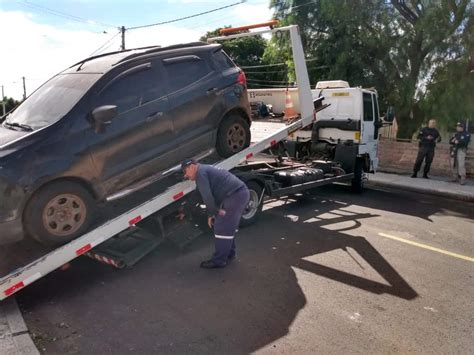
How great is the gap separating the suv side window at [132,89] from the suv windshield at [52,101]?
0.71ft

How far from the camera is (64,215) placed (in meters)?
4.46

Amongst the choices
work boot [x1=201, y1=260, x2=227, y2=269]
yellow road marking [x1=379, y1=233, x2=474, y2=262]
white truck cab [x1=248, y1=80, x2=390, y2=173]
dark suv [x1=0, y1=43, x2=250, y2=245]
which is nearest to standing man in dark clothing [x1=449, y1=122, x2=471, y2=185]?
white truck cab [x1=248, y1=80, x2=390, y2=173]

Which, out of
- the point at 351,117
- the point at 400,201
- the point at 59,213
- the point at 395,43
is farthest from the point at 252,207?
the point at 395,43

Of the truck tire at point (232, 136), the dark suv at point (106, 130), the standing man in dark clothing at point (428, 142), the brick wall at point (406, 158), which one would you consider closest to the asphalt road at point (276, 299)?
the dark suv at point (106, 130)

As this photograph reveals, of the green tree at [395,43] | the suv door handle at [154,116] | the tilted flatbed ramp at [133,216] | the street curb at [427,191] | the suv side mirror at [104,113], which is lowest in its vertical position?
the street curb at [427,191]

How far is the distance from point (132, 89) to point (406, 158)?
11523 mm

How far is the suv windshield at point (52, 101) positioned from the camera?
4.67m

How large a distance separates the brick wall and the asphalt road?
22.5 feet

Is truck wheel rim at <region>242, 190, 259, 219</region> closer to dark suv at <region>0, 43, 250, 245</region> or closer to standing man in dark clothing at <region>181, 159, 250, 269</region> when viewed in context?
dark suv at <region>0, 43, 250, 245</region>

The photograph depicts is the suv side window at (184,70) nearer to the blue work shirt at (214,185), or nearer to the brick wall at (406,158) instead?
the blue work shirt at (214,185)

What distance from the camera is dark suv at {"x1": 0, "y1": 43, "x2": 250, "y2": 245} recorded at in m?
4.18

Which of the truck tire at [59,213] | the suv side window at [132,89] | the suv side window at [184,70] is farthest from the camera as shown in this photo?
the suv side window at [184,70]

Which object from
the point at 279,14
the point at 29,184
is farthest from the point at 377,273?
the point at 279,14

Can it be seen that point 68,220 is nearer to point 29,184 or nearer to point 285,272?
point 29,184
